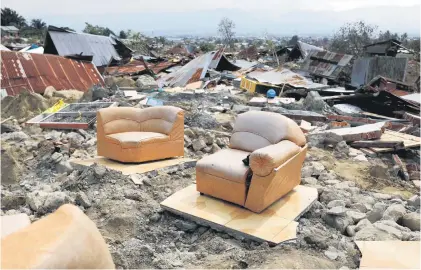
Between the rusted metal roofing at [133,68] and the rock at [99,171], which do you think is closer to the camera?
the rock at [99,171]

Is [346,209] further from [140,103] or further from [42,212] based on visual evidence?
[140,103]

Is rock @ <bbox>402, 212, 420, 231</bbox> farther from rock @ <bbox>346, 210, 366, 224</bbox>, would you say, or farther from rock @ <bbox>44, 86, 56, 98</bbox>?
rock @ <bbox>44, 86, 56, 98</bbox>

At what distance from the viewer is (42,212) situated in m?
4.29

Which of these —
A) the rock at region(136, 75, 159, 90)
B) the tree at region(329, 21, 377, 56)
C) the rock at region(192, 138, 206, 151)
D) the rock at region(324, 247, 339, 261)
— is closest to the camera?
the rock at region(324, 247, 339, 261)

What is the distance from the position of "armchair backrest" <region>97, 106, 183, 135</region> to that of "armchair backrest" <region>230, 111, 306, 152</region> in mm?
1301

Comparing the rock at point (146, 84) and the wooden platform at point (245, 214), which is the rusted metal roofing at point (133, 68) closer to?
the rock at point (146, 84)

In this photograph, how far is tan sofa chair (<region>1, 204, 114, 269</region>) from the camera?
158cm

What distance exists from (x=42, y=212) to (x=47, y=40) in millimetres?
13761

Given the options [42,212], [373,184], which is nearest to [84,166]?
[42,212]

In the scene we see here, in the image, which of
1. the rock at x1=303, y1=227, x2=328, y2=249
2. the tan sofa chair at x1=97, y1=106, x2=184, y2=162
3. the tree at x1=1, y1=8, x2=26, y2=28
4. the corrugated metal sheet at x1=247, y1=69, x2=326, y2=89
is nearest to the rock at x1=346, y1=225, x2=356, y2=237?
the rock at x1=303, y1=227, x2=328, y2=249

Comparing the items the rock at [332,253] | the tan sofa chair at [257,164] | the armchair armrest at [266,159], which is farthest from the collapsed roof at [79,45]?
the rock at [332,253]

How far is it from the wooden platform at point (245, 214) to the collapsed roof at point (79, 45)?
12649 millimetres

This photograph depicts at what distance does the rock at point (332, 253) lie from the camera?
3305 mm

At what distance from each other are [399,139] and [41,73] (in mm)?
9412
